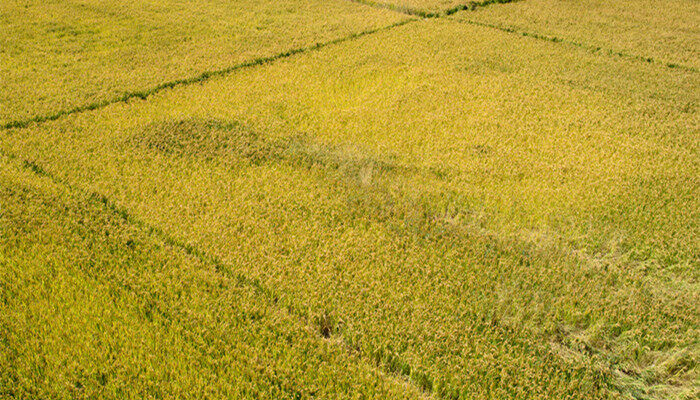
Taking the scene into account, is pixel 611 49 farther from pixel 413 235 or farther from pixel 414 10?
pixel 413 235

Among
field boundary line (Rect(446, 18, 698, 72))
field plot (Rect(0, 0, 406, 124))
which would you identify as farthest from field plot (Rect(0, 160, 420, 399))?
field boundary line (Rect(446, 18, 698, 72))

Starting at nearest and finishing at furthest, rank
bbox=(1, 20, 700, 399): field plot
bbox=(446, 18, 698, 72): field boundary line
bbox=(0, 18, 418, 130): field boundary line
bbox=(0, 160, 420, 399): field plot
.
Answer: bbox=(0, 160, 420, 399): field plot < bbox=(1, 20, 700, 399): field plot < bbox=(0, 18, 418, 130): field boundary line < bbox=(446, 18, 698, 72): field boundary line

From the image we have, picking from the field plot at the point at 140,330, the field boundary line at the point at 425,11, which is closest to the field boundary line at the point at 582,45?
the field boundary line at the point at 425,11

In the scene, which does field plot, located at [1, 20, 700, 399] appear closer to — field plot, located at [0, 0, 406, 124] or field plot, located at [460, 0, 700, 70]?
field plot, located at [0, 0, 406, 124]

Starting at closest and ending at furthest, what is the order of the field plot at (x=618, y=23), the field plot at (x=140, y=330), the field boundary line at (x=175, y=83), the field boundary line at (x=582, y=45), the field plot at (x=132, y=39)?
the field plot at (x=140, y=330)
the field boundary line at (x=175, y=83)
the field plot at (x=132, y=39)
the field boundary line at (x=582, y=45)
the field plot at (x=618, y=23)

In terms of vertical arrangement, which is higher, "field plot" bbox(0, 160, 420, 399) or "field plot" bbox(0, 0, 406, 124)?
"field plot" bbox(0, 0, 406, 124)

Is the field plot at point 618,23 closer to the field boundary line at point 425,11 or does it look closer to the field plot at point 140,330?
the field boundary line at point 425,11

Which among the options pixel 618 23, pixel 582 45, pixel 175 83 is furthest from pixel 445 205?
pixel 618 23
